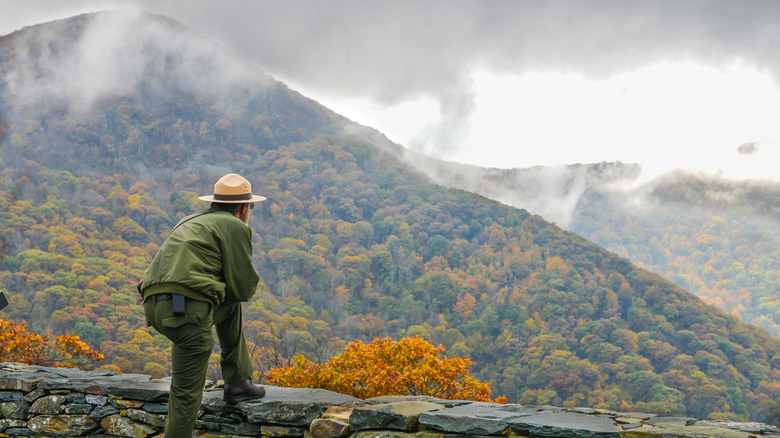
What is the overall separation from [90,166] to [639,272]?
72.6 metres

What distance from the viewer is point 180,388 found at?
389 centimetres

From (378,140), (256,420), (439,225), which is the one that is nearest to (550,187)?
(378,140)

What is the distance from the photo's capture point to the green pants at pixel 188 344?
367cm

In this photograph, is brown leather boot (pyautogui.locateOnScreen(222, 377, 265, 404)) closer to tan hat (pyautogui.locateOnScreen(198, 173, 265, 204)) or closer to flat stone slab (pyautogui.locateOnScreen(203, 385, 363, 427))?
flat stone slab (pyautogui.locateOnScreen(203, 385, 363, 427))

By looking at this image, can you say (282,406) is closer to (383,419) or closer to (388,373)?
(383,419)

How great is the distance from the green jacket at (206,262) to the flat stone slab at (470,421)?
147 centimetres

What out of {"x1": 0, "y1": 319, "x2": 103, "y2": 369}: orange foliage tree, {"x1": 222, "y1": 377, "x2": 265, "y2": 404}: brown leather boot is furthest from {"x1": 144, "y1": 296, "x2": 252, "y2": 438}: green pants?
{"x1": 0, "y1": 319, "x2": 103, "y2": 369}: orange foliage tree

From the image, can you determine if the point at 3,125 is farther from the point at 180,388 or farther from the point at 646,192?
the point at 646,192

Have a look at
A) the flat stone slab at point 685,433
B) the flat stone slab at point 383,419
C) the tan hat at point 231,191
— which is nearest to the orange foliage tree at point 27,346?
the tan hat at point 231,191

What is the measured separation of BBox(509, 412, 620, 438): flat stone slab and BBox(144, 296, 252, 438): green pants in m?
1.96

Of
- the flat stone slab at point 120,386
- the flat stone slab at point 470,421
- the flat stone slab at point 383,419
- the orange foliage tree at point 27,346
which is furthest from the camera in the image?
the orange foliage tree at point 27,346

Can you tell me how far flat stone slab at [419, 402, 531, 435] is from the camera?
344 centimetres

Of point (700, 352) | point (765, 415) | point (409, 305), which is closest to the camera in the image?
point (765, 415)

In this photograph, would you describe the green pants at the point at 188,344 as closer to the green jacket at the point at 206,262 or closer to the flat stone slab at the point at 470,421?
the green jacket at the point at 206,262
